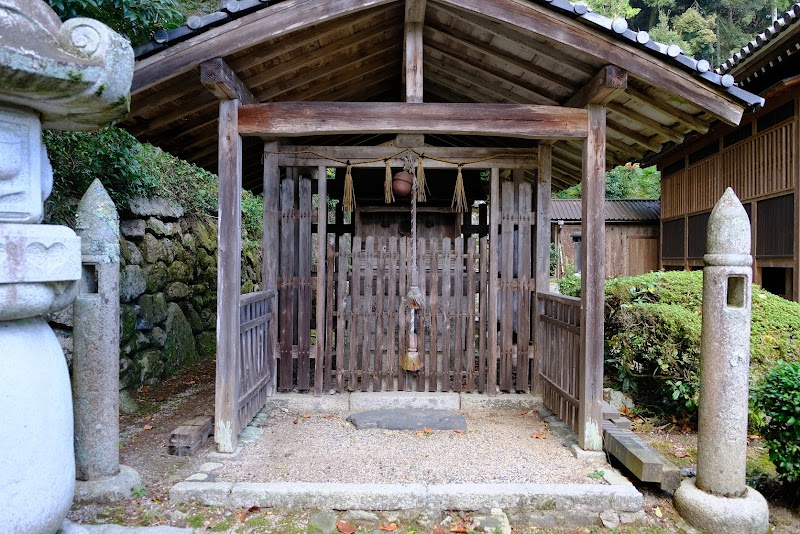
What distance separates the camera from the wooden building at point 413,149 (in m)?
4.37

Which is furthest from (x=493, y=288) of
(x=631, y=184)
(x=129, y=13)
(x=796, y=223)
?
(x=631, y=184)

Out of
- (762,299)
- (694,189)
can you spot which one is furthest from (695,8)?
(762,299)

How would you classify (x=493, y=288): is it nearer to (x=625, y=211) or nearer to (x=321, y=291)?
(x=321, y=291)

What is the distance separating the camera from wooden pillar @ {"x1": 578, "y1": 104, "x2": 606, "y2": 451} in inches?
186

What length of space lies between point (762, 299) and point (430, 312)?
4.31m

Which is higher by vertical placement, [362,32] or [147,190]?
[362,32]

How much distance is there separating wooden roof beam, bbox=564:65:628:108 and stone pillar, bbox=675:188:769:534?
4.64 ft

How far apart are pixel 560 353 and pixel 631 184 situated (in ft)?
74.4

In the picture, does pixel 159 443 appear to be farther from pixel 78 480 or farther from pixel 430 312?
pixel 430 312

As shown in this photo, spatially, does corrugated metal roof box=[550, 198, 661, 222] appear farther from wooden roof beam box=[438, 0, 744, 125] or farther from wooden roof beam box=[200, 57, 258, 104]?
wooden roof beam box=[200, 57, 258, 104]

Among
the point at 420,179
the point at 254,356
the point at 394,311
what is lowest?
the point at 254,356

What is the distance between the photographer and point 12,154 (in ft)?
8.13

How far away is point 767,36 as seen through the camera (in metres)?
7.54

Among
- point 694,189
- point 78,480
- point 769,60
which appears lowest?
point 78,480
